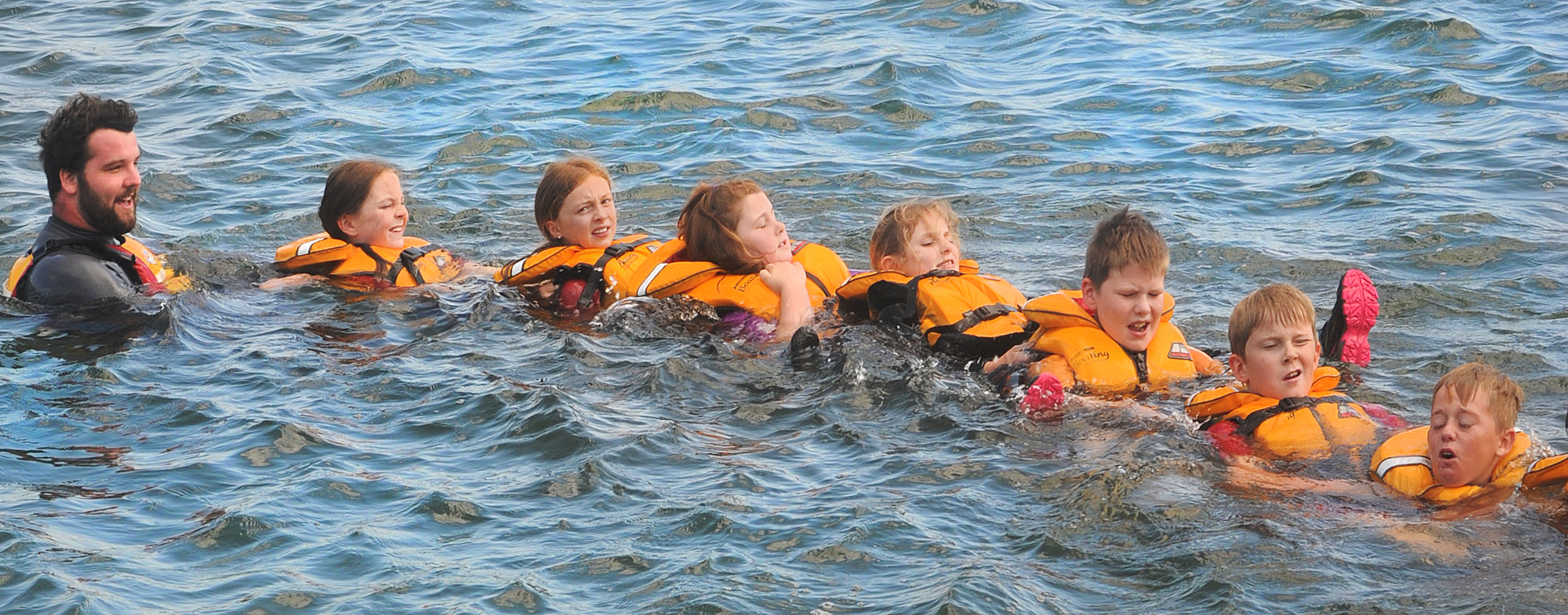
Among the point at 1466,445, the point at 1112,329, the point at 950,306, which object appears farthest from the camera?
the point at 950,306

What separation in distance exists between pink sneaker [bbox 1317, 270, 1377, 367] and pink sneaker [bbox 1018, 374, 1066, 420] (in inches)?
59.8

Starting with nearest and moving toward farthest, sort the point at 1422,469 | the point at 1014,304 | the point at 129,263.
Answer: the point at 1422,469 → the point at 1014,304 → the point at 129,263

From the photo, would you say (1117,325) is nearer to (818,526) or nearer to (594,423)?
(818,526)

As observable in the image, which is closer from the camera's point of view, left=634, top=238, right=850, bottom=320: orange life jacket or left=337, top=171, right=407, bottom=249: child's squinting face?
left=634, top=238, right=850, bottom=320: orange life jacket

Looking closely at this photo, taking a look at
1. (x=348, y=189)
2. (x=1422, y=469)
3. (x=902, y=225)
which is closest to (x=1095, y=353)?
(x=902, y=225)

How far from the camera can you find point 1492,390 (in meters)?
5.11

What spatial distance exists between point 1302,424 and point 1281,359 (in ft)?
0.97

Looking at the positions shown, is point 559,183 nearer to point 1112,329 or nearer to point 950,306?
point 950,306

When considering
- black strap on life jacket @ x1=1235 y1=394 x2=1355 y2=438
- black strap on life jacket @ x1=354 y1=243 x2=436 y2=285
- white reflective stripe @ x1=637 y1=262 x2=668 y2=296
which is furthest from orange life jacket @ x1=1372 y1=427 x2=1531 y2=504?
black strap on life jacket @ x1=354 y1=243 x2=436 y2=285

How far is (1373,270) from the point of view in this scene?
28.5ft

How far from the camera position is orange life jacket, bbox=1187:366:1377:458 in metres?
5.92

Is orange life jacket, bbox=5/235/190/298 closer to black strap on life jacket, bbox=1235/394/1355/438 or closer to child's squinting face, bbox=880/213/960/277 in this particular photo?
child's squinting face, bbox=880/213/960/277

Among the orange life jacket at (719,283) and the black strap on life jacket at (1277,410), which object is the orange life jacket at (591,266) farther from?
the black strap on life jacket at (1277,410)

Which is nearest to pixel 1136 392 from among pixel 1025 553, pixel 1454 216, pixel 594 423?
pixel 1025 553
